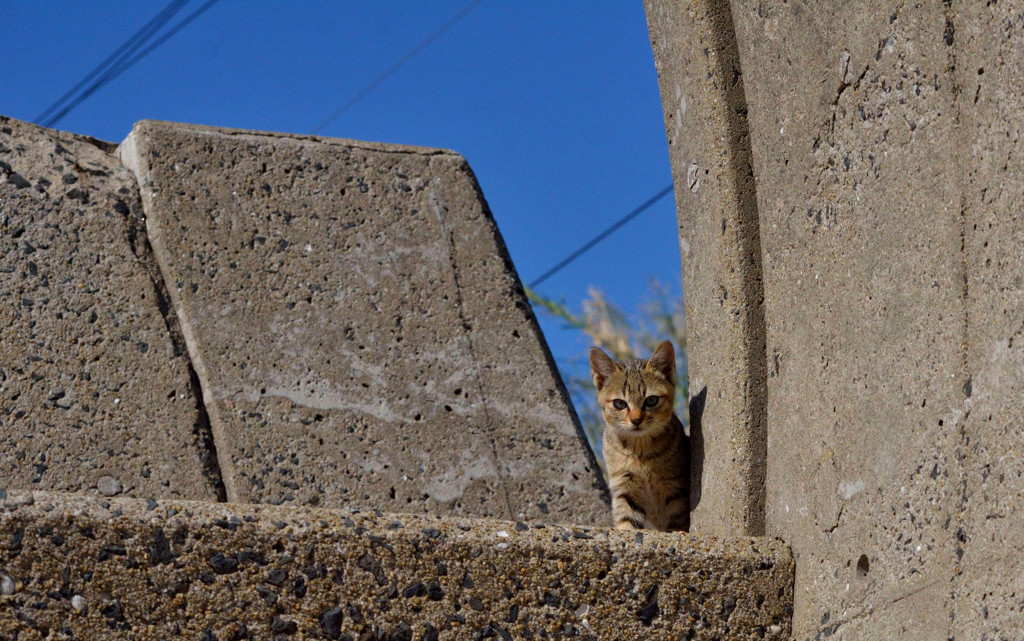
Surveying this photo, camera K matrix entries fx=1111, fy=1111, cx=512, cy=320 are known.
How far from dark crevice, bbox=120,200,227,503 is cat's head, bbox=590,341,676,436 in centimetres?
148

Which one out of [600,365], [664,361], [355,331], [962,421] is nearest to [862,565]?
[962,421]

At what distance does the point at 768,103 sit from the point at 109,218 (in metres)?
1.82

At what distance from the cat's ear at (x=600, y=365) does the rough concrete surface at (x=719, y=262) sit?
165cm

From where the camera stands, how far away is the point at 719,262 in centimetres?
233

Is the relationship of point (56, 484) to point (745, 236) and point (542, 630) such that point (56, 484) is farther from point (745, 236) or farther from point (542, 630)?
point (745, 236)

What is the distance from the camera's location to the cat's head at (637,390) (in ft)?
12.5

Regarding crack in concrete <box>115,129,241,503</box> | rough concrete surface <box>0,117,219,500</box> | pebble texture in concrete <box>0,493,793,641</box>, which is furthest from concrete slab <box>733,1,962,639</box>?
rough concrete surface <box>0,117,219,500</box>

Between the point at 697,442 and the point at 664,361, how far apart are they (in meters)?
1.46

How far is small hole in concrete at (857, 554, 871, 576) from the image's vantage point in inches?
74.3

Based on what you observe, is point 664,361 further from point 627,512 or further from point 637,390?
point 627,512

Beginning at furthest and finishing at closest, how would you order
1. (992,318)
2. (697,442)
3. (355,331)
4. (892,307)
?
(355,331) < (697,442) < (892,307) < (992,318)

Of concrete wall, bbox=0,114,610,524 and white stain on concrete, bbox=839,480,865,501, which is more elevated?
concrete wall, bbox=0,114,610,524

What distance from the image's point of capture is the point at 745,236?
2.29 metres

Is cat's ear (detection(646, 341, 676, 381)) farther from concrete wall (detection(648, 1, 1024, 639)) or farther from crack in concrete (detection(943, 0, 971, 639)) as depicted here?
crack in concrete (detection(943, 0, 971, 639))
